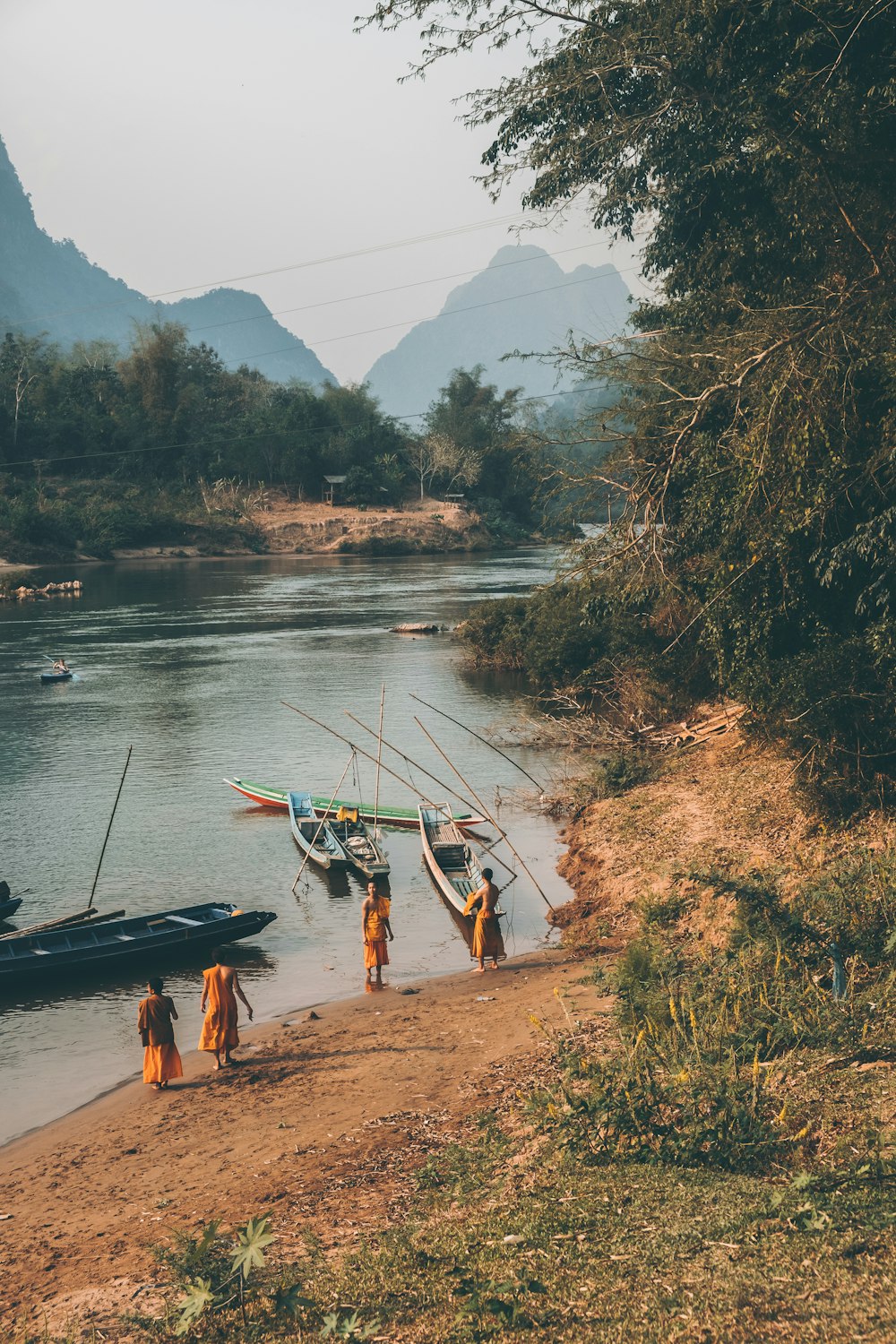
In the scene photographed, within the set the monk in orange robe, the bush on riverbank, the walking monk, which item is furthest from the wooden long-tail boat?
the bush on riverbank

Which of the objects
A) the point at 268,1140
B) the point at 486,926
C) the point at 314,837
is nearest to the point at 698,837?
the point at 486,926

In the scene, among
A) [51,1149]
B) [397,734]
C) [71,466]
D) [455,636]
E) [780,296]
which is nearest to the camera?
[51,1149]

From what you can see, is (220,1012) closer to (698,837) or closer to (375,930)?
(375,930)

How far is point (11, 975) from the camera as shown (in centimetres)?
1487

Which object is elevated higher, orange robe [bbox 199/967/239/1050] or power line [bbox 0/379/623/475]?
power line [bbox 0/379/623/475]

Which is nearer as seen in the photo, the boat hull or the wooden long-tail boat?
the boat hull

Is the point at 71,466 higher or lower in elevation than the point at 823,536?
higher

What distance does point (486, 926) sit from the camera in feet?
47.6

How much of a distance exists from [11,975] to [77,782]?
12290 millimetres

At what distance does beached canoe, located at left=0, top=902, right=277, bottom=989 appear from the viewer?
14.9m

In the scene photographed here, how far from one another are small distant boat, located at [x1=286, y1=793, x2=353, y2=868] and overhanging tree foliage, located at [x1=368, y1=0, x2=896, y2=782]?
7007 millimetres

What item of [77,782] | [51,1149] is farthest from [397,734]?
[51,1149]

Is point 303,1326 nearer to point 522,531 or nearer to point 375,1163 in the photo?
point 375,1163

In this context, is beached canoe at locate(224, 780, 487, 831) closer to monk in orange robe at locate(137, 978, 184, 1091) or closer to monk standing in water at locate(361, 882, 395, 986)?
monk standing in water at locate(361, 882, 395, 986)
